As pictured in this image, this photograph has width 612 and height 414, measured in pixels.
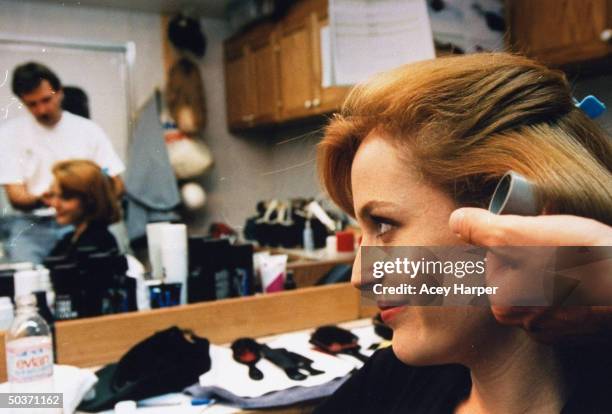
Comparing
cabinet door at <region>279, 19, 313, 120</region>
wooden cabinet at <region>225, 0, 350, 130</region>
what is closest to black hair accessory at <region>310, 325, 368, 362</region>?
wooden cabinet at <region>225, 0, 350, 130</region>

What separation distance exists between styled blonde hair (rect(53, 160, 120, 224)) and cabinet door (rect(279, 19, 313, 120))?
132cm

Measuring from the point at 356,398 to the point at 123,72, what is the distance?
10.4 ft

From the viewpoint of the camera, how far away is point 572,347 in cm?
64

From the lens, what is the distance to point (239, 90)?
383 centimetres

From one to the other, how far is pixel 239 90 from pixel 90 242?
2.13 m

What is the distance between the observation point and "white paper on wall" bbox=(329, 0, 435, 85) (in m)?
1.66

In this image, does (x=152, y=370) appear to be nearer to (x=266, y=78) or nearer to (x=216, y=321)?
(x=216, y=321)

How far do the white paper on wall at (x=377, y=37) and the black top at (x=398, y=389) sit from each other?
0.93m

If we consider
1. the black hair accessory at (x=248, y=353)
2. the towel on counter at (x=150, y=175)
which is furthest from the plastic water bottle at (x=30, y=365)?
the towel on counter at (x=150, y=175)

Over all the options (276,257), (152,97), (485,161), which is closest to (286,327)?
(276,257)

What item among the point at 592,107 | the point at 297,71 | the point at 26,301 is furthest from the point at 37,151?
the point at 297,71

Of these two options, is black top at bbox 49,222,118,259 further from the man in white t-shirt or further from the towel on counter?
the towel on counter

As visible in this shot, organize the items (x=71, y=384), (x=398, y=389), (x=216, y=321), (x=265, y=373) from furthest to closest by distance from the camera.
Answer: (x=216, y=321)
(x=265, y=373)
(x=71, y=384)
(x=398, y=389)

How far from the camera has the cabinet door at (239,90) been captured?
3.71m
